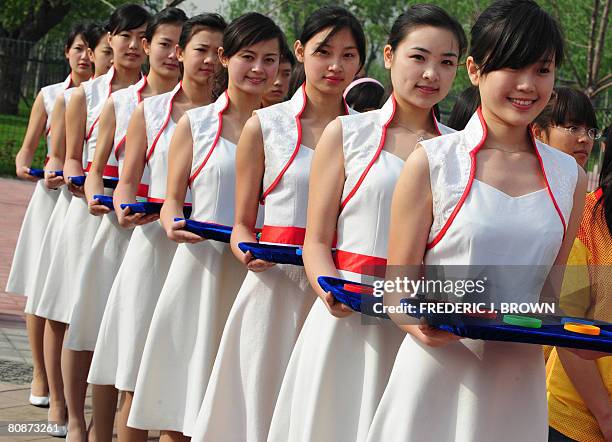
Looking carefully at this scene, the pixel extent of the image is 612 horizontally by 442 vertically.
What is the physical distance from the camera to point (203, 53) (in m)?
5.79

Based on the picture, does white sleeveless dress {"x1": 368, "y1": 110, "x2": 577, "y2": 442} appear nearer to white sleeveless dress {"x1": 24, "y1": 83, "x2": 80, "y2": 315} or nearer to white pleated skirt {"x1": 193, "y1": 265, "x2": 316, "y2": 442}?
white pleated skirt {"x1": 193, "y1": 265, "x2": 316, "y2": 442}

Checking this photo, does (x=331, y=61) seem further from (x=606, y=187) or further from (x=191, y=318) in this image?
(x=606, y=187)

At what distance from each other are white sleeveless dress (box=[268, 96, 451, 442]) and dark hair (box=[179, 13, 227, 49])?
1.96m

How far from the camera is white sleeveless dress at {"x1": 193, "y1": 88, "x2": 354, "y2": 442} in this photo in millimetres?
4488

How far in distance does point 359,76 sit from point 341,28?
4.74ft

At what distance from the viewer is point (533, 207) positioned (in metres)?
3.16

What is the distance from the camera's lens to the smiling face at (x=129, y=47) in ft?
23.2

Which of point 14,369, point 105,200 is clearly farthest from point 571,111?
point 14,369

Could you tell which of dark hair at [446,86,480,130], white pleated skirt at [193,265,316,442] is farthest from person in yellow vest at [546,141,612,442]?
dark hair at [446,86,480,130]

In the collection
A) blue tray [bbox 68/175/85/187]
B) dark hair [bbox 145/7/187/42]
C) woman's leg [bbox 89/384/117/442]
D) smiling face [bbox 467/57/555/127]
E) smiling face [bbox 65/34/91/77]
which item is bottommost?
woman's leg [bbox 89/384/117/442]

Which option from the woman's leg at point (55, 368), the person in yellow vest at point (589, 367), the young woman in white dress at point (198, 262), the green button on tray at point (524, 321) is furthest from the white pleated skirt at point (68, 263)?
the green button on tray at point (524, 321)

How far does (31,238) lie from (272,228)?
3729 millimetres

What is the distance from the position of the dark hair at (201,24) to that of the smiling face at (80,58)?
2.70 m

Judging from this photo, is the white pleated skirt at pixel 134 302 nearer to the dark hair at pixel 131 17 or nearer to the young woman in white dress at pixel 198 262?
the young woman in white dress at pixel 198 262
